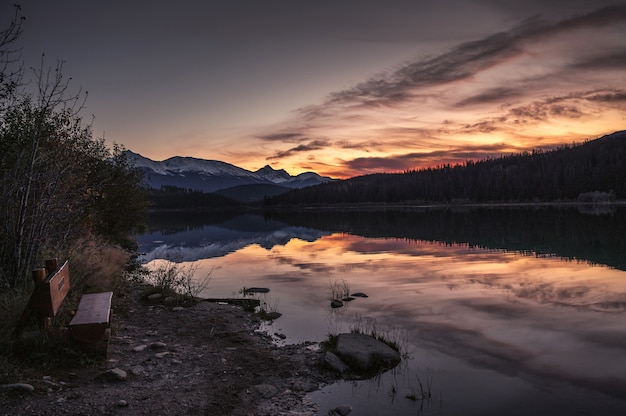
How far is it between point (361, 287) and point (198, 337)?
1107 cm

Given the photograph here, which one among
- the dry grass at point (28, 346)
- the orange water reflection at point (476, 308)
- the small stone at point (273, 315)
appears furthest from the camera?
the small stone at point (273, 315)

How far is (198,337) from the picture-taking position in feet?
40.2

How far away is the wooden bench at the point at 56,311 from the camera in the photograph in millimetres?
8570

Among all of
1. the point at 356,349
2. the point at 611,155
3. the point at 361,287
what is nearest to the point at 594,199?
the point at 611,155

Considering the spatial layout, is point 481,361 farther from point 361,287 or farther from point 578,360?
point 361,287

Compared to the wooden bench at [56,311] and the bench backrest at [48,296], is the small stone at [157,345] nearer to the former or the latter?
the wooden bench at [56,311]

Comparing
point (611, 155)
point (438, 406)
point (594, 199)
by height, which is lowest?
point (438, 406)

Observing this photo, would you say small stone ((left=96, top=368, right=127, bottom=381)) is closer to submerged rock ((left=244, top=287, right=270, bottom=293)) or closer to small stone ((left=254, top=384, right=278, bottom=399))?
small stone ((left=254, top=384, right=278, bottom=399))

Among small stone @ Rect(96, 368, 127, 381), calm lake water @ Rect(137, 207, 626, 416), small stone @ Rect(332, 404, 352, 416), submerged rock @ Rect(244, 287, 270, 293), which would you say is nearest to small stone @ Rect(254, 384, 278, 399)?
calm lake water @ Rect(137, 207, 626, 416)

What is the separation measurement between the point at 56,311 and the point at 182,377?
9.56 feet

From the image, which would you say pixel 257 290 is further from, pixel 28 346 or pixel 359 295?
→ pixel 28 346

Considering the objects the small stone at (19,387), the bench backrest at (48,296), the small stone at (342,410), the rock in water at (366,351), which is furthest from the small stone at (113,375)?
the rock in water at (366,351)

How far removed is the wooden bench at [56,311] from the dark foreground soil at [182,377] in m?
0.58

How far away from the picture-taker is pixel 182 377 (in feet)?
29.6
